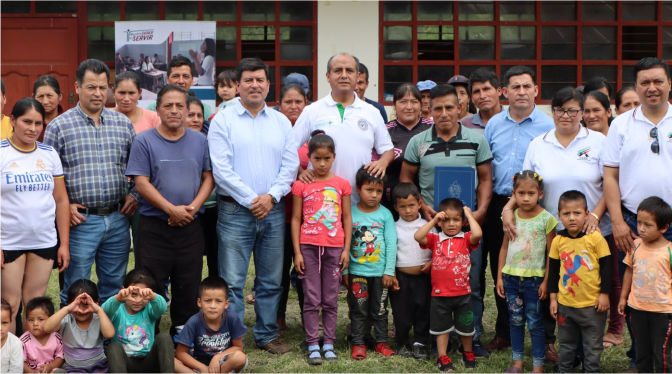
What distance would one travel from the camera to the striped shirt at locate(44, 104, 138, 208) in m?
4.82

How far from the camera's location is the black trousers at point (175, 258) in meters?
4.80

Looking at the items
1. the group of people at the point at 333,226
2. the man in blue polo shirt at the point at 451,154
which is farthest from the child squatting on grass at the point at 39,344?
the man in blue polo shirt at the point at 451,154

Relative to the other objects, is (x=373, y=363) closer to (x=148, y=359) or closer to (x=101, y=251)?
(x=148, y=359)

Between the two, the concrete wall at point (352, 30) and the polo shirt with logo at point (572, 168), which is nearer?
the polo shirt with logo at point (572, 168)

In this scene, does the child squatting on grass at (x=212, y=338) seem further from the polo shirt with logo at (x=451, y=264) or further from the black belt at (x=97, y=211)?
the polo shirt with logo at (x=451, y=264)

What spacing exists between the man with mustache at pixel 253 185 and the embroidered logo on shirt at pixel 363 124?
48 cm

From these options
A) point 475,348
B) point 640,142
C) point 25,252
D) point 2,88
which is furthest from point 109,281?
point 640,142

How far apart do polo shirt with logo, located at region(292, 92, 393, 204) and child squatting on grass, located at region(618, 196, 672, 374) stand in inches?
71.9

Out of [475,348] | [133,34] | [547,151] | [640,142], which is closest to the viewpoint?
[640,142]

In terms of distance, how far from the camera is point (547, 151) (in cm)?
482

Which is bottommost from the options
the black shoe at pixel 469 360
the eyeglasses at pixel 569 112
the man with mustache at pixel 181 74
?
the black shoe at pixel 469 360

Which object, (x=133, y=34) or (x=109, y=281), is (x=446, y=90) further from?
(x=133, y=34)

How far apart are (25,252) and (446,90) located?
2.97 metres

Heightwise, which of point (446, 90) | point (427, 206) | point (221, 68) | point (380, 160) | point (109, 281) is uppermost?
point (221, 68)
